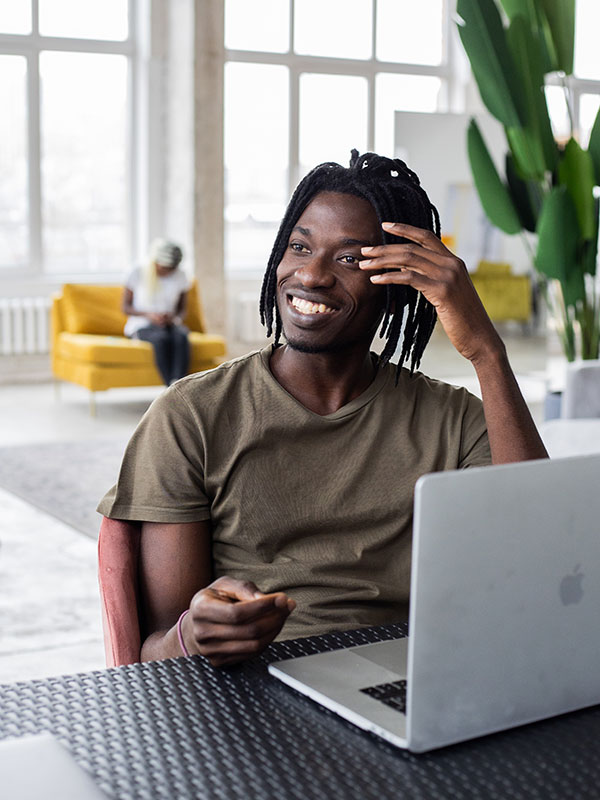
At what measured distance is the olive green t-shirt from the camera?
4.63ft

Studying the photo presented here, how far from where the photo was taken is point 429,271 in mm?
1389

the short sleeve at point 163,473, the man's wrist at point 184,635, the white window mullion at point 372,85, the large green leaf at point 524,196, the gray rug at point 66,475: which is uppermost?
the white window mullion at point 372,85

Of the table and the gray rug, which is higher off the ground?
the table

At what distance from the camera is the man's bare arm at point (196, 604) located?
1.10 metres

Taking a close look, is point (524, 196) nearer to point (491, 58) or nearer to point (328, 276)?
point (491, 58)

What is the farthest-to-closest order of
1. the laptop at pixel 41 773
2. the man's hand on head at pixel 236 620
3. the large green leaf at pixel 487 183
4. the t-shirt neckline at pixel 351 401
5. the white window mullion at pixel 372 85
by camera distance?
the white window mullion at pixel 372 85, the large green leaf at pixel 487 183, the t-shirt neckline at pixel 351 401, the man's hand on head at pixel 236 620, the laptop at pixel 41 773

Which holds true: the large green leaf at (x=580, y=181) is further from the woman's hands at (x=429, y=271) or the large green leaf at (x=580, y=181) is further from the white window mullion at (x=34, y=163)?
the white window mullion at (x=34, y=163)

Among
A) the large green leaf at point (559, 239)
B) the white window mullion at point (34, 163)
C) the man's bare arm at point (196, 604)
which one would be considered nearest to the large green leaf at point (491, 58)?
the large green leaf at point (559, 239)

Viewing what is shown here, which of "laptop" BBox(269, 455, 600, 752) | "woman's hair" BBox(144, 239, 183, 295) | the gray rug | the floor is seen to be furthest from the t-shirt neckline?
"woman's hair" BBox(144, 239, 183, 295)

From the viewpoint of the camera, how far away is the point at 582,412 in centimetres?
387

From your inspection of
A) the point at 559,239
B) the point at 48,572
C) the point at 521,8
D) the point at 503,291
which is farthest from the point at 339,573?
the point at 503,291

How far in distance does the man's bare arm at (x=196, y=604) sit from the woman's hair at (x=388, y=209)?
35cm

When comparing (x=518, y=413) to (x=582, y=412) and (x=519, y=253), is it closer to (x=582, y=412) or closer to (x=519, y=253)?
(x=582, y=412)

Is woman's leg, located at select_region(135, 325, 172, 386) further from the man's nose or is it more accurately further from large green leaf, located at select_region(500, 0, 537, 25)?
the man's nose
